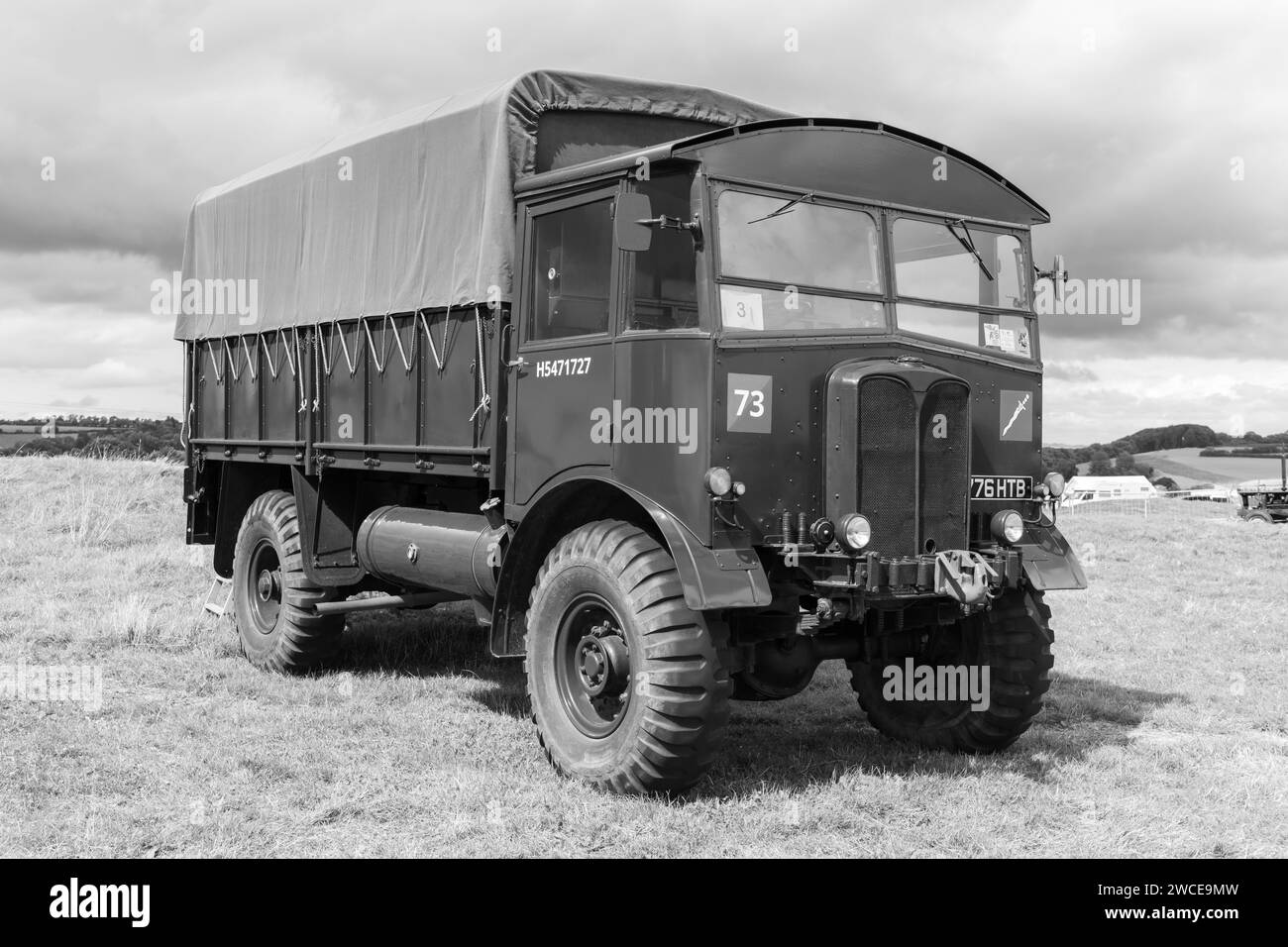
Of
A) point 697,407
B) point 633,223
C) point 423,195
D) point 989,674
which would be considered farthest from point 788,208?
point 423,195

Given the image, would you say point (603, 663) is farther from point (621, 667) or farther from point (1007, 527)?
point (1007, 527)

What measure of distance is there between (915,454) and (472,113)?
365 centimetres

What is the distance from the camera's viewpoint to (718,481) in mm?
6098

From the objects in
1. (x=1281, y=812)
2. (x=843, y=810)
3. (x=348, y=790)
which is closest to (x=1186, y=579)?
(x=1281, y=812)

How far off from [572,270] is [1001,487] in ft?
9.05

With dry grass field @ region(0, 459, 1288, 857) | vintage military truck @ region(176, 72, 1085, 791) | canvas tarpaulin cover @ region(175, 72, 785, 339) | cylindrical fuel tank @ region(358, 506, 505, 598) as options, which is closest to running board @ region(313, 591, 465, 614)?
cylindrical fuel tank @ region(358, 506, 505, 598)

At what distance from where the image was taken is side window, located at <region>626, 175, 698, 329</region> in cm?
637

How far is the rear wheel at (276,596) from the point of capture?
9.95 meters

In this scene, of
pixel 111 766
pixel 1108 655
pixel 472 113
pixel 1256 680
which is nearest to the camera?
pixel 111 766

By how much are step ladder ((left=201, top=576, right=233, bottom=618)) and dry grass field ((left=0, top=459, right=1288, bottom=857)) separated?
15 centimetres

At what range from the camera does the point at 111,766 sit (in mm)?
7039

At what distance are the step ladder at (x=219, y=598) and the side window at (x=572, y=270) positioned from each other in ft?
19.8

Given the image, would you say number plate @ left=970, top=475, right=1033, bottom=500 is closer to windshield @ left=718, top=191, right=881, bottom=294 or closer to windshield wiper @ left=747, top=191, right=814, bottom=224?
windshield @ left=718, top=191, right=881, bottom=294

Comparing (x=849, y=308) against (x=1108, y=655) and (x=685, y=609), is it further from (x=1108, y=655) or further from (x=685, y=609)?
(x=1108, y=655)
